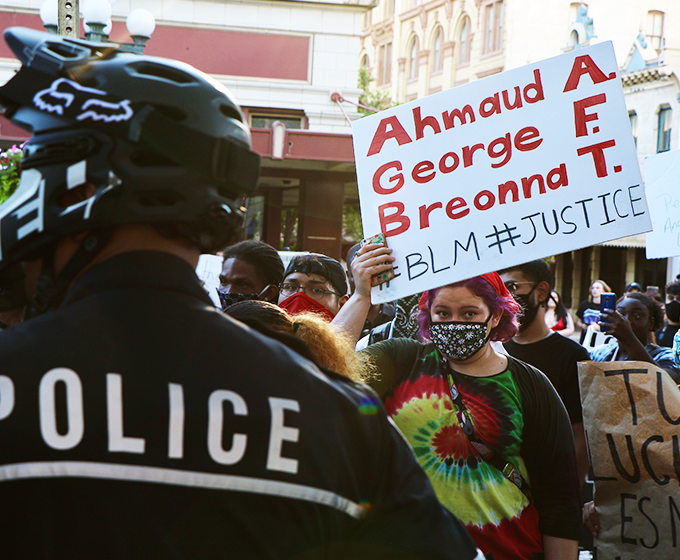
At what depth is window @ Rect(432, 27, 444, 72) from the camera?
161ft

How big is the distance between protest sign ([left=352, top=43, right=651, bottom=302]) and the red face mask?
503 mm

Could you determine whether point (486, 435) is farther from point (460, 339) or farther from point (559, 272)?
point (559, 272)

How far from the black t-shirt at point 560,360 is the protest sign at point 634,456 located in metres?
0.79

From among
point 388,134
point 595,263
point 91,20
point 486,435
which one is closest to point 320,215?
point 91,20

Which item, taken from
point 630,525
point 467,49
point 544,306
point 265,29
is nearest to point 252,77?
point 265,29

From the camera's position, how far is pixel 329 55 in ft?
66.5

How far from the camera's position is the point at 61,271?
3.94ft

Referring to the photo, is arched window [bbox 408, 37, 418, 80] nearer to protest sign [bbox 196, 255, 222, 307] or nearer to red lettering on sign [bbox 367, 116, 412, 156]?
protest sign [bbox 196, 255, 222, 307]

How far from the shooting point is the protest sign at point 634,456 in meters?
3.07

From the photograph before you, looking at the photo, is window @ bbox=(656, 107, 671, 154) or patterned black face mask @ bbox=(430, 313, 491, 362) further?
window @ bbox=(656, 107, 671, 154)

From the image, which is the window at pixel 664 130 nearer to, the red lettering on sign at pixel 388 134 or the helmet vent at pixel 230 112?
the red lettering on sign at pixel 388 134

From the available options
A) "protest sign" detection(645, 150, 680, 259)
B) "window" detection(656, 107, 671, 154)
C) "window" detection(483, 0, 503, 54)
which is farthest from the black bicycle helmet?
"window" detection(483, 0, 503, 54)

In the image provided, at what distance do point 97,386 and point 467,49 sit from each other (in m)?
48.2

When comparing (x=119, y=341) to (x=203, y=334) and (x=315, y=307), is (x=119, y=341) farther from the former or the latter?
(x=315, y=307)
